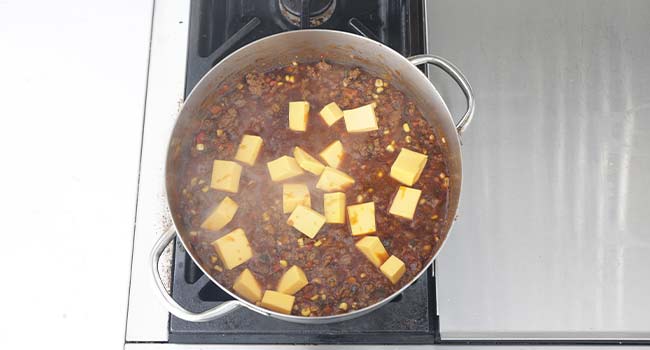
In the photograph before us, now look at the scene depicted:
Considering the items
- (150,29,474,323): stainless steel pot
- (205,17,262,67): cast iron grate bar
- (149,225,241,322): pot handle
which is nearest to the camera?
(149,225,241,322): pot handle

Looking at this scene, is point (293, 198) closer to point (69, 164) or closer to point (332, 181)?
point (332, 181)

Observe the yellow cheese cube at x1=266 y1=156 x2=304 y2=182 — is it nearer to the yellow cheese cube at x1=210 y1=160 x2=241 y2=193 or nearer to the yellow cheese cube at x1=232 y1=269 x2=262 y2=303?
the yellow cheese cube at x1=210 y1=160 x2=241 y2=193

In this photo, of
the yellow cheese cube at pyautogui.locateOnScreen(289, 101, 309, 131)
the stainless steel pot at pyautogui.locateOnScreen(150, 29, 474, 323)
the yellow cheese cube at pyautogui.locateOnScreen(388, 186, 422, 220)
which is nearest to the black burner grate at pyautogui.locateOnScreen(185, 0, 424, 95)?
the stainless steel pot at pyautogui.locateOnScreen(150, 29, 474, 323)

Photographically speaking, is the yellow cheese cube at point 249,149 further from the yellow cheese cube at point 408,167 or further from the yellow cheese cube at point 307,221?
the yellow cheese cube at point 408,167

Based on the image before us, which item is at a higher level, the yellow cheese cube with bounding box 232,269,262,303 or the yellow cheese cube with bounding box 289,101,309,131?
the yellow cheese cube with bounding box 289,101,309,131

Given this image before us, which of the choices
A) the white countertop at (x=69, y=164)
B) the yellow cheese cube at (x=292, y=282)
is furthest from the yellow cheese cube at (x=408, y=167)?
the white countertop at (x=69, y=164)

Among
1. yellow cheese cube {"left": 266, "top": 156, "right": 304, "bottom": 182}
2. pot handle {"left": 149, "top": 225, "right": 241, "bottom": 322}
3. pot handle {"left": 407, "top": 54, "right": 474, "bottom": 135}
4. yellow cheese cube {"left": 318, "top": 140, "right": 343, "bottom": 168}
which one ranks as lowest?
pot handle {"left": 149, "top": 225, "right": 241, "bottom": 322}

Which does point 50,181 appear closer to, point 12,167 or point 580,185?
point 12,167
